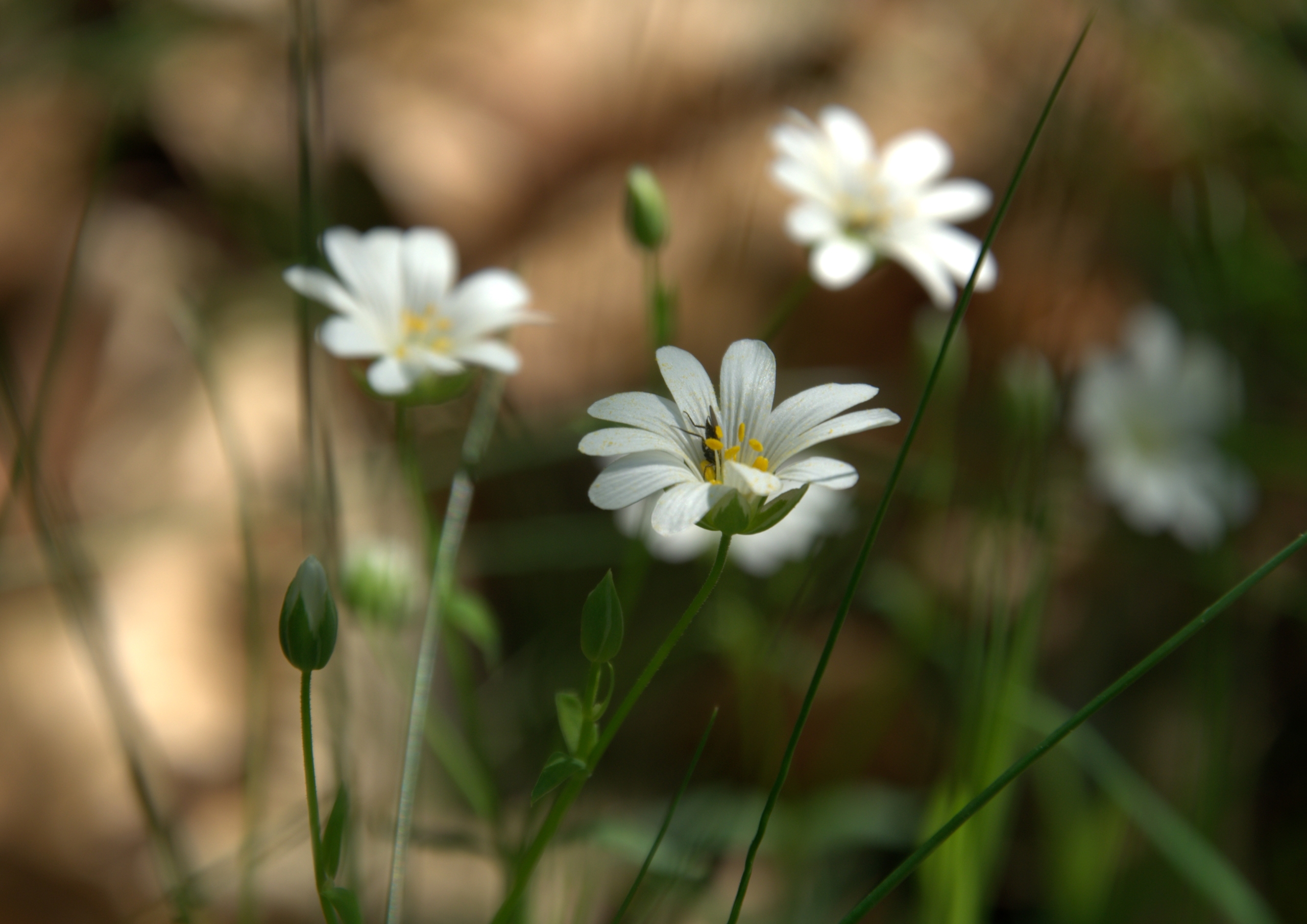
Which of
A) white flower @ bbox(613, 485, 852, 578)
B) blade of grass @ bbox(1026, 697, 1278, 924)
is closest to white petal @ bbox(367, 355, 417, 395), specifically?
white flower @ bbox(613, 485, 852, 578)

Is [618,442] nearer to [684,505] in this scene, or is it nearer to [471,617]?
[684,505]

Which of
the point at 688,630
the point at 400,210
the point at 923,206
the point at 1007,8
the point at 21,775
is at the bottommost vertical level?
the point at 21,775

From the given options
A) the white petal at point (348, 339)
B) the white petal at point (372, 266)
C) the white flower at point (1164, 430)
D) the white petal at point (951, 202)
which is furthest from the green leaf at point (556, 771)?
the white flower at point (1164, 430)

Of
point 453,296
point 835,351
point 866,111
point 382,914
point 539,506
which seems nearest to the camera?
point 453,296

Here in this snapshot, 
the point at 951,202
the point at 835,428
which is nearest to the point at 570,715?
the point at 835,428

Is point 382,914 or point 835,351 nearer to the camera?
point 382,914

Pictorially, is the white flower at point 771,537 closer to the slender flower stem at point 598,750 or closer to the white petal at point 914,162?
the white petal at point 914,162

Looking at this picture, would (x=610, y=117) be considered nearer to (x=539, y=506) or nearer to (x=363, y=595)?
(x=539, y=506)

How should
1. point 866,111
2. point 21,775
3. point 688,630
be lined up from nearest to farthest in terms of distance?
point 21,775, point 688,630, point 866,111

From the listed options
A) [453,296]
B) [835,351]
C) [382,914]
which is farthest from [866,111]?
[382,914]
